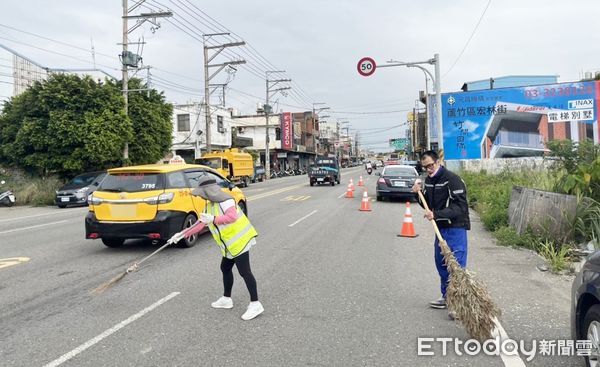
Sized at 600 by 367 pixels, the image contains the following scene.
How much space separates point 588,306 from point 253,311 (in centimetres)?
312

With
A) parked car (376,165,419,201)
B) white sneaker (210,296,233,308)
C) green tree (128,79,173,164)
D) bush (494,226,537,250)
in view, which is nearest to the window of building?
green tree (128,79,173,164)

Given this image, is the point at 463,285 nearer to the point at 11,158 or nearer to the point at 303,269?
the point at 303,269

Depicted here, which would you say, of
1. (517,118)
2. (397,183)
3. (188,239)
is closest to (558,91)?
(517,118)

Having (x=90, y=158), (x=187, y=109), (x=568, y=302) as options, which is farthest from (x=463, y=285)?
(x=187, y=109)

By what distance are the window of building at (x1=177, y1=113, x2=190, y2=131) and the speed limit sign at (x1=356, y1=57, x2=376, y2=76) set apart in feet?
103

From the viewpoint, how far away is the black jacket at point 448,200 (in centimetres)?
523

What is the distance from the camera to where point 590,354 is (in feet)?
11.4

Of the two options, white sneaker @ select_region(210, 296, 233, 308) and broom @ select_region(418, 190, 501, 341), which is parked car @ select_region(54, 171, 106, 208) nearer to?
white sneaker @ select_region(210, 296, 233, 308)

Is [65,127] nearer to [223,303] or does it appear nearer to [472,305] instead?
[223,303]

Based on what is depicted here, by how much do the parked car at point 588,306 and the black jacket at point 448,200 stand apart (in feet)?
5.23

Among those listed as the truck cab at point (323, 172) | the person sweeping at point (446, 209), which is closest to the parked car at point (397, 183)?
the truck cab at point (323, 172)

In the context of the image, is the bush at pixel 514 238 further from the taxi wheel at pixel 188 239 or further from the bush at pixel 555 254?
the taxi wheel at pixel 188 239

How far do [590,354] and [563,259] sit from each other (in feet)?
14.7

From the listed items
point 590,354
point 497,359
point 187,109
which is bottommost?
point 497,359
